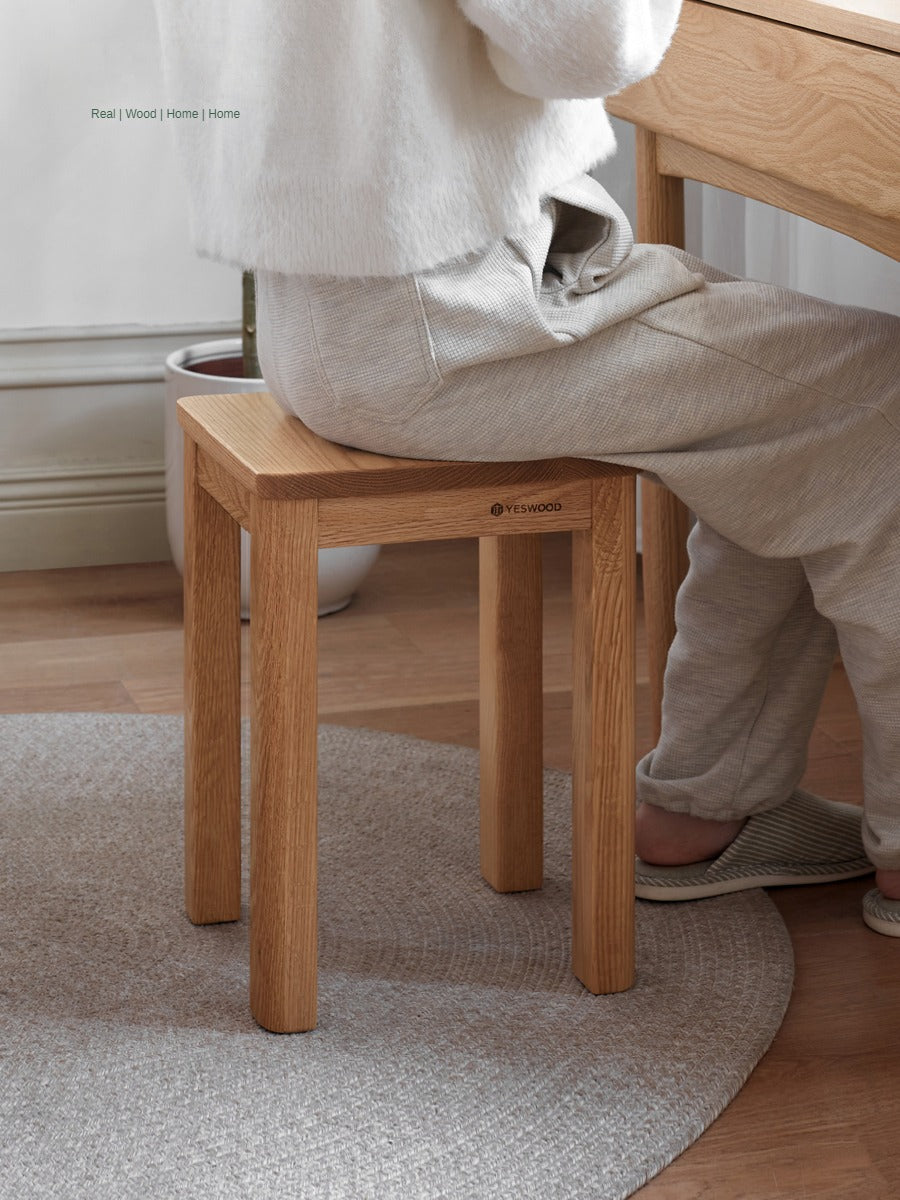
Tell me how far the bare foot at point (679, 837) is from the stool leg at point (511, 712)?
96mm

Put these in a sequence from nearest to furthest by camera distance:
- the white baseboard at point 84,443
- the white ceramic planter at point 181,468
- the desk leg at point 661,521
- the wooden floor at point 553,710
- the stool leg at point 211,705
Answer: the wooden floor at point 553,710 → the stool leg at point 211,705 → the desk leg at point 661,521 → the white ceramic planter at point 181,468 → the white baseboard at point 84,443

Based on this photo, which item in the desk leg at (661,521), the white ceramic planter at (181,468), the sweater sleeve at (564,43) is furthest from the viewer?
the white ceramic planter at (181,468)

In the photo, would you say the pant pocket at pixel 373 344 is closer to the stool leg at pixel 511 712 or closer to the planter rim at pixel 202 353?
the stool leg at pixel 511 712

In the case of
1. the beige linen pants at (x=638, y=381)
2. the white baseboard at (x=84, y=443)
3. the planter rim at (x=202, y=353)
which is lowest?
the white baseboard at (x=84, y=443)

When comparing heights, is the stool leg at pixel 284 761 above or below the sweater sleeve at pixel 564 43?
below

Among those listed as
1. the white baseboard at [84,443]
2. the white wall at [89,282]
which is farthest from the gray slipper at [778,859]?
the white baseboard at [84,443]

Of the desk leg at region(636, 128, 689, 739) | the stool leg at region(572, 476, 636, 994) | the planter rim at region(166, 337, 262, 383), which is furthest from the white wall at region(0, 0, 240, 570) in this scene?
the stool leg at region(572, 476, 636, 994)

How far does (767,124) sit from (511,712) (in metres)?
0.52

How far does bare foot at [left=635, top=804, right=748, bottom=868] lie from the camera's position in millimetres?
1429

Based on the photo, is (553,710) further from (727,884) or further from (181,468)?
(181,468)

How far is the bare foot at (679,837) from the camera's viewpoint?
1.43 m

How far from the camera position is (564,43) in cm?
95

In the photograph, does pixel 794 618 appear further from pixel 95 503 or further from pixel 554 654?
pixel 95 503

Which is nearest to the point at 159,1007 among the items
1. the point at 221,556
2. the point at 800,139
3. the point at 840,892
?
the point at 221,556
